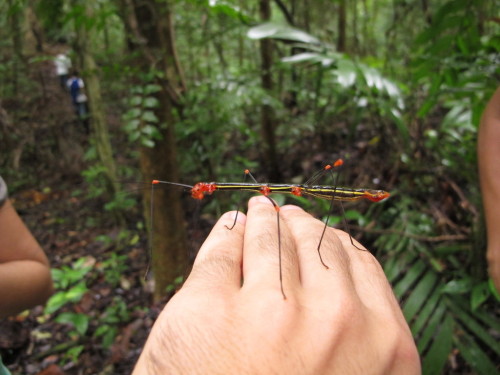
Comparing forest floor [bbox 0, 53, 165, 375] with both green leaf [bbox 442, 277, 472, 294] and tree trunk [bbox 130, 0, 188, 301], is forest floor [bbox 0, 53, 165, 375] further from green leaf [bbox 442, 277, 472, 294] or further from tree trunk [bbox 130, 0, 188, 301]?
green leaf [bbox 442, 277, 472, 294]

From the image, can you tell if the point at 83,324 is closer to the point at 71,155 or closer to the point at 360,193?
the point at 360,193

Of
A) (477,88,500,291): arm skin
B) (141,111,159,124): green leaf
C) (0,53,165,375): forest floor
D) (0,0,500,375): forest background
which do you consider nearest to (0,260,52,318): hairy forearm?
(0,0,500,375): forest background

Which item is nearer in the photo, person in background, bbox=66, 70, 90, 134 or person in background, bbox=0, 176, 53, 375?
person in background, bbox=0, 176, 53, 375

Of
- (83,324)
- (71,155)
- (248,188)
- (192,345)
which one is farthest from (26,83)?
(192,345)

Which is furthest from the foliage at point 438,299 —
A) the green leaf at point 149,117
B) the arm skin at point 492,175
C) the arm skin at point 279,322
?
the green leaf at point 149,117

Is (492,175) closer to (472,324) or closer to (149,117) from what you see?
(472,324)
